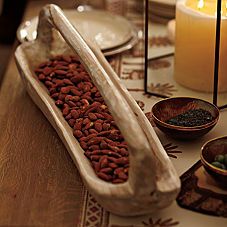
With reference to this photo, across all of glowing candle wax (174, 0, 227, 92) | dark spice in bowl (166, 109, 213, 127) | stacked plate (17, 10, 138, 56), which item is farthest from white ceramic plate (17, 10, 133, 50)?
dark spice in bowl (166, 109, 213, 127)

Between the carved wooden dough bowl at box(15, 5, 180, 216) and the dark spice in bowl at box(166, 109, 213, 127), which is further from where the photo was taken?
the dark spice in bowl at box(166, 109, 213, 127)

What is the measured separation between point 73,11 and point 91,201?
55 cm

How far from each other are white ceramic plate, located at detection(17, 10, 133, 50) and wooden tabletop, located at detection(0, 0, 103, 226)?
0.19 meters

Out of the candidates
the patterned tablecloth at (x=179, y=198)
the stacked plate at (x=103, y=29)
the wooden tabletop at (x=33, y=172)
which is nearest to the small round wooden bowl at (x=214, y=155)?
the patterned tablecloth at (x=179, y=198)

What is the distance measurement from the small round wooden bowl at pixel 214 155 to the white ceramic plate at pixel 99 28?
0.36 meters

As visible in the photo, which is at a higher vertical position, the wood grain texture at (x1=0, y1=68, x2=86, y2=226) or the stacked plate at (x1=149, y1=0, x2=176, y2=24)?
the stacked plate at (x1=149, y1=0, x2=176, y2=24)

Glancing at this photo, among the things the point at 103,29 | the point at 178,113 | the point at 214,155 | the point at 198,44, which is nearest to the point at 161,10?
the point at 103,29

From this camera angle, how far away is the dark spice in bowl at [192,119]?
2.52 ft

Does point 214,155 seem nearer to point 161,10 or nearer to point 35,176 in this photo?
point 35,176

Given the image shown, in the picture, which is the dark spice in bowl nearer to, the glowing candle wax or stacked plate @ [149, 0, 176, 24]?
the glowing candle wax

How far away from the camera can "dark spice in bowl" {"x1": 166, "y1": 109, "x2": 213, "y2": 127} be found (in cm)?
77

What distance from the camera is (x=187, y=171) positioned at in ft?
2.37

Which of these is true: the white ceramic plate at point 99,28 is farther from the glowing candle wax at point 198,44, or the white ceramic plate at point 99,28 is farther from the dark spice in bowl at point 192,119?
the dark spice in bowl at point 192,119

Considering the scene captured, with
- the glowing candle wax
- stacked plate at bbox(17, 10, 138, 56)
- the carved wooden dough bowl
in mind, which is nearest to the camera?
the carved wooden dough bowl
